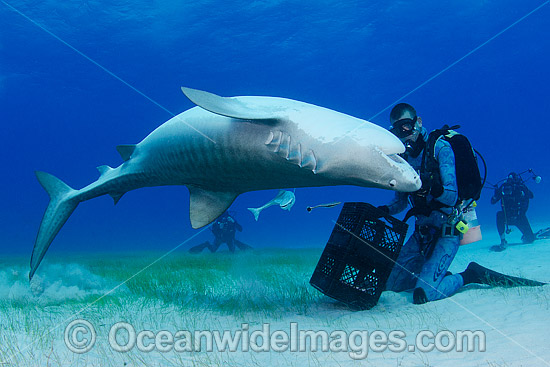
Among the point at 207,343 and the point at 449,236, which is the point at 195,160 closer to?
the point at 207,343

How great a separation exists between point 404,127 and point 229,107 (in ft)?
9.48

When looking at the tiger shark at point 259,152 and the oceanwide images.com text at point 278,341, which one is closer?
the tiger shark at point 259,152

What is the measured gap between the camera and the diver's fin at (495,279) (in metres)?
4.98

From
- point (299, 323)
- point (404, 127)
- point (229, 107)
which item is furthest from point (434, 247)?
point (229, 107)

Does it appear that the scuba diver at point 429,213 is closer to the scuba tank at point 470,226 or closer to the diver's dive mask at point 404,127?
the diver's dive mask at point 404,127

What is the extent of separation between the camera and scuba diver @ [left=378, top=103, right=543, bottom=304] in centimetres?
480

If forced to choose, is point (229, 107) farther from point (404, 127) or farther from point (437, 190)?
point (437, 190)

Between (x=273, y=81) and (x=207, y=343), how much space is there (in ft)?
186

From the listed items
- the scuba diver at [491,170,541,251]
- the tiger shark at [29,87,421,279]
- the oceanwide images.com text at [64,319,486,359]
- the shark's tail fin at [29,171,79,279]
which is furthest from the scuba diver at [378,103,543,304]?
the scuba diver at [491,170,541,251]

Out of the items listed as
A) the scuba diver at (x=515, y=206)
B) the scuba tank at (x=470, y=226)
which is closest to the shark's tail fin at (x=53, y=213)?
the scuba tank at (x=470, y=226)

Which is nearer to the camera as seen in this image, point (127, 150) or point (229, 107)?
point (229, 107)

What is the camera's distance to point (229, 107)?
3.11 meters

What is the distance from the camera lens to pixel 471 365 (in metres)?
2.47

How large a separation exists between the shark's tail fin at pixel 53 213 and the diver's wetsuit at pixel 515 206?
13.8 metres
